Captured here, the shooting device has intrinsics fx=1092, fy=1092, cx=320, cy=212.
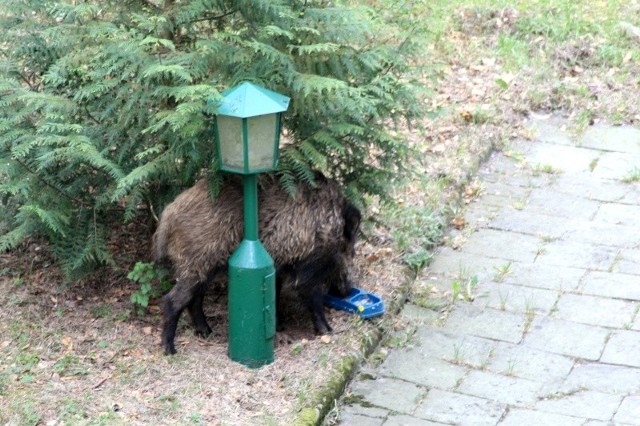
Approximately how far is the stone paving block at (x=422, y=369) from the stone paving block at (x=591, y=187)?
2.58 m

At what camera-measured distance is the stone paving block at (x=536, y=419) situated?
5.79 m

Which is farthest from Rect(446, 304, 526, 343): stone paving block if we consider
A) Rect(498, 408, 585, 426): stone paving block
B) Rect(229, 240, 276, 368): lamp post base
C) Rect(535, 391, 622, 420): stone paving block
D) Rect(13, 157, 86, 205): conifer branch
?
Rect(13, 157, 86, 205): conifer branch

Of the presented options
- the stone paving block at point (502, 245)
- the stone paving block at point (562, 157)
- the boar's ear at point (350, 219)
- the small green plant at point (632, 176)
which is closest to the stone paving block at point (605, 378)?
the stone paving block at point (502, 245)

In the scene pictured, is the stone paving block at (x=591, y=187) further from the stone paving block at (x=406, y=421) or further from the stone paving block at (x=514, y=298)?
the stone paving block at (x=406, y=421)

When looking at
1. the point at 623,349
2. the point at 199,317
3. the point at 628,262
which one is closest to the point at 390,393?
the point at 199,317

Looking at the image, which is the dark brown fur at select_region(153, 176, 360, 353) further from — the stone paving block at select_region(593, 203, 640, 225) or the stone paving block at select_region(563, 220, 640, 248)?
the stone paving block at select_region(593, 203, 640, 225)

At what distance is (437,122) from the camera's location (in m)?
9.46

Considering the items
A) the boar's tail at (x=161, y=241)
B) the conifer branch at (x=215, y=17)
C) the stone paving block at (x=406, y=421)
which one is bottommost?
the stone paving block at (x=406, y=421)

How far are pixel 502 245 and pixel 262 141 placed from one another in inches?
104

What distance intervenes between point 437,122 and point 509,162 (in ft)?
2.66

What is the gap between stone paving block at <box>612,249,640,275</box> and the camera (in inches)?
291

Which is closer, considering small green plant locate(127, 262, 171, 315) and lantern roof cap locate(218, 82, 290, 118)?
lantern roof cap locate(218, 82, 290, 118)

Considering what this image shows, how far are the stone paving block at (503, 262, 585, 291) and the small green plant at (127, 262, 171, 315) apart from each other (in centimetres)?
230

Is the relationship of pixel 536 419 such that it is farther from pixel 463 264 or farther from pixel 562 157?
pixel 562 157
